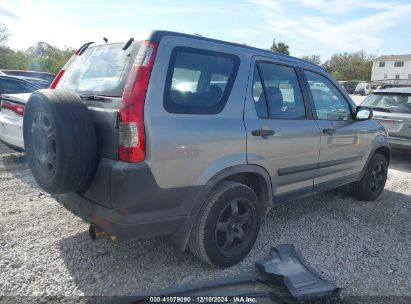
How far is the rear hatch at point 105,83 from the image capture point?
102 inches

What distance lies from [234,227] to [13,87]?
7370 mm

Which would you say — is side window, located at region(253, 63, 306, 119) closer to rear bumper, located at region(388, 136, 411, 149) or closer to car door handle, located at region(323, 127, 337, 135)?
car door handle, located at region(323, 127, 337, 135)

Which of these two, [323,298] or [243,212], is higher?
[243,212]

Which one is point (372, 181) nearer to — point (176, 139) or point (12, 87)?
point (176, 139)

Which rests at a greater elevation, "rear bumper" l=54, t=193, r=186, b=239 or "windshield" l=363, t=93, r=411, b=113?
"windshield" l=363, t=93, r=411, b=113

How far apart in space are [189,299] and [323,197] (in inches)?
134

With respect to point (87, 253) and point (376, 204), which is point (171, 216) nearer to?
point (87, 253)

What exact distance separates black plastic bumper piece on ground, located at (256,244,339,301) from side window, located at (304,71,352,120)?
5.29 ft

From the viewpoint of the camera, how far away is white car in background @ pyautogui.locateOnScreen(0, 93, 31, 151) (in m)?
5.88

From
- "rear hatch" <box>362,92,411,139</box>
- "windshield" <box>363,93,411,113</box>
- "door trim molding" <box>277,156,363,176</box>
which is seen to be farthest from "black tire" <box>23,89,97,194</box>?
"windshield" <box>363,93,411,113</box>

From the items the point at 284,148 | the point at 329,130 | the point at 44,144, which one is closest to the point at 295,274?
the point at 284,148

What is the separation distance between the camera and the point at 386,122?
775 centimetres

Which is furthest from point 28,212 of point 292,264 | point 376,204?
point 376,204

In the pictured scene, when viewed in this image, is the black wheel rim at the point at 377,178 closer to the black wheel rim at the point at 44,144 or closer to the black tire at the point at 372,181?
the black tire at the point at 372,181
